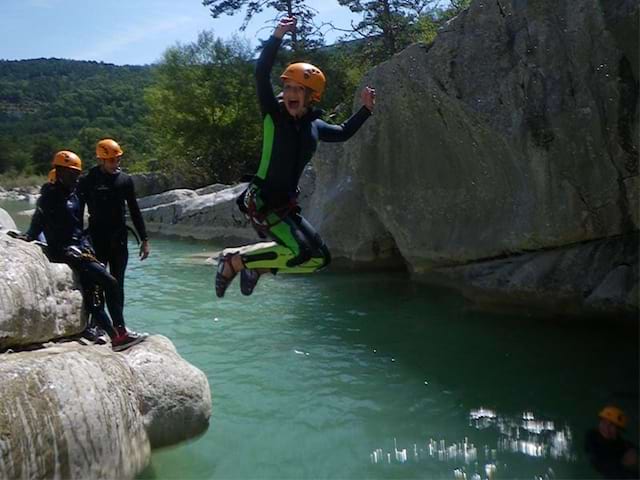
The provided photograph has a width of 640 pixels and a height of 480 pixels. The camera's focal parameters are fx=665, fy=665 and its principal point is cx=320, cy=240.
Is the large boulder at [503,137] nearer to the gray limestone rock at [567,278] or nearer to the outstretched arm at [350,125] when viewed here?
the gray limestone rock at [567,278]

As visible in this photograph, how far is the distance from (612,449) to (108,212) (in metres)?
4.34

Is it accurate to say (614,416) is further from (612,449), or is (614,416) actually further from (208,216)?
(208,216)

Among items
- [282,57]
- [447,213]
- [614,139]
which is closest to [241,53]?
[282,57]

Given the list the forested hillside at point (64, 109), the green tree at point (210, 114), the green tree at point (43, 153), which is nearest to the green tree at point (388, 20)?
the green tree at point (210, 114)

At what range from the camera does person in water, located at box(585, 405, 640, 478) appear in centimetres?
446

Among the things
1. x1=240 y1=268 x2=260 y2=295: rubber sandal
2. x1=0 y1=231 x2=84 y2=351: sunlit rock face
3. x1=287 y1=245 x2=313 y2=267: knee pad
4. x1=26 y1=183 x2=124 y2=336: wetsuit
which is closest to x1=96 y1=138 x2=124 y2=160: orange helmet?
x1=26 y1=183 x2=124 y2=336: wetsuit

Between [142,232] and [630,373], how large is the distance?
16.1 feet

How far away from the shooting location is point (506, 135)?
8.34m

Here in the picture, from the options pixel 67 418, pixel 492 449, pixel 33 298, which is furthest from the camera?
pixel 492 449

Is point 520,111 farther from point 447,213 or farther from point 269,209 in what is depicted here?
point 269,209

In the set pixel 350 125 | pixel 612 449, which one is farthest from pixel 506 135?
pixel 612 449

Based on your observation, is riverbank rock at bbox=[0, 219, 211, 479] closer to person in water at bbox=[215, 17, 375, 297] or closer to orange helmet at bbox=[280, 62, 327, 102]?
person in water at bbox=[215, 17, 375, 297]

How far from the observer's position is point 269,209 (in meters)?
5.02

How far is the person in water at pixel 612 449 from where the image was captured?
446cm
